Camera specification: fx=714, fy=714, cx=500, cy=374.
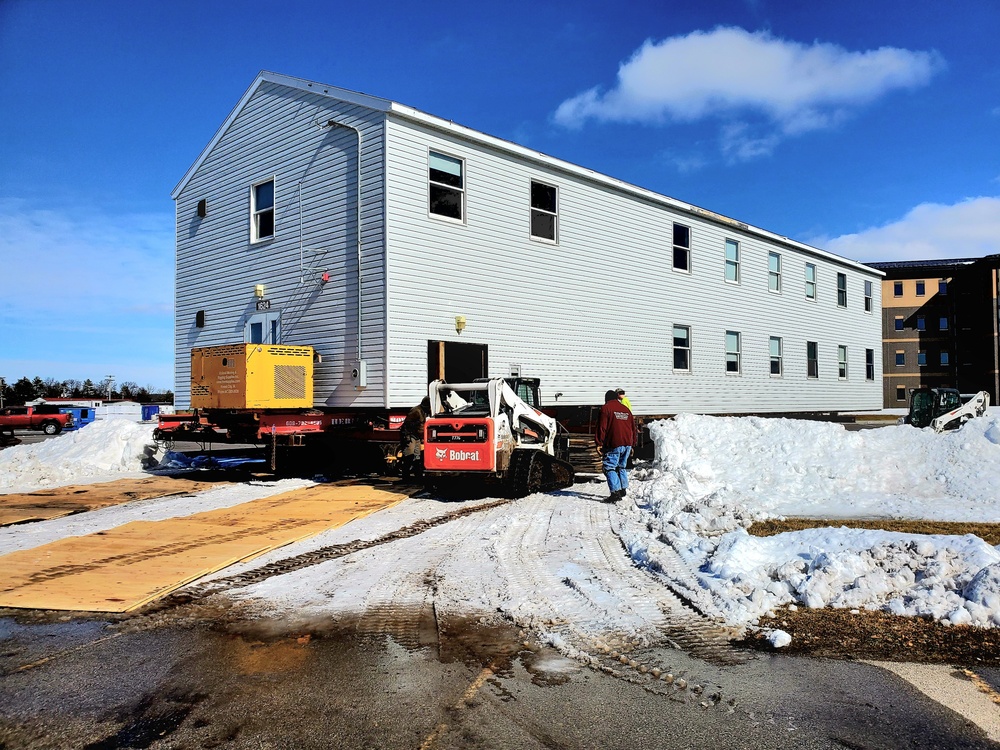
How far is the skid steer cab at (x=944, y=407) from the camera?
20406 mm

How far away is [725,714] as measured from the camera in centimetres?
393

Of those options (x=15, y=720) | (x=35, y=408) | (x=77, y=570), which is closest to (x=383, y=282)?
(x=77, y=570)

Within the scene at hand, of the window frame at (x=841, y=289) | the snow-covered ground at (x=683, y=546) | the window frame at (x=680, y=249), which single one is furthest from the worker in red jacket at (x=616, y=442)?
the window frame at (x=841, y=289)

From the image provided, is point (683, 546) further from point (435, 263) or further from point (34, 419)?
point (34, 419)

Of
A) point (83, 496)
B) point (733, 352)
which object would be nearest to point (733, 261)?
point (733, 352)

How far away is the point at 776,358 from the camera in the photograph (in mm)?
26375

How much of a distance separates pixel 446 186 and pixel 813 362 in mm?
18781

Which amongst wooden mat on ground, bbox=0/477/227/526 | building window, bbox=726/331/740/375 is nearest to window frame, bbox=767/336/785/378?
building window, bbox=726/331/740/375

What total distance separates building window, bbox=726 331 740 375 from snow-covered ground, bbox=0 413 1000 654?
9592 mm

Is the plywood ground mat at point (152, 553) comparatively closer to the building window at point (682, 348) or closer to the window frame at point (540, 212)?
the window frame at point (540, 212)

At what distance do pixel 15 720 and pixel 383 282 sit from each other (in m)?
11.4

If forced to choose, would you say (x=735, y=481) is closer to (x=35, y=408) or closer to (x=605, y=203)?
(x=605, y=203)

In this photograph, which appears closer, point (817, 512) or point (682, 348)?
point (817, 512)

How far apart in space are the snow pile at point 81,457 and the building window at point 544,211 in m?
10.7
